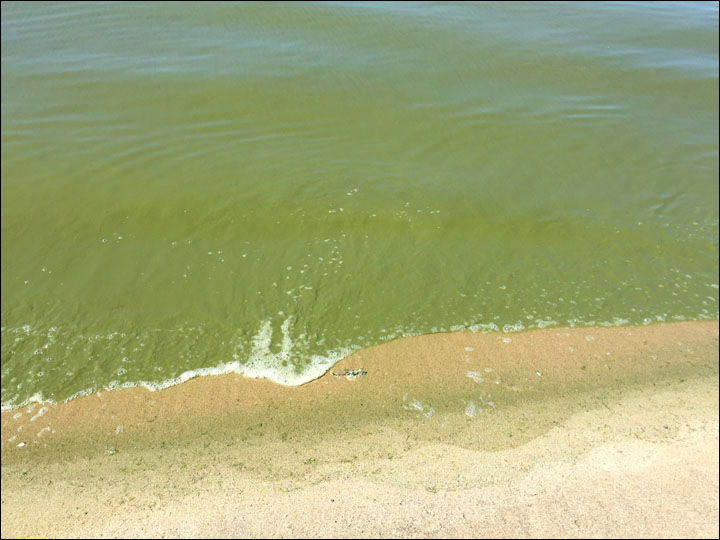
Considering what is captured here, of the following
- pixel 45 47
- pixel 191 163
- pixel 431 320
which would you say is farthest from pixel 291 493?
pixel 45 47

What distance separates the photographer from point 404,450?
3.82m

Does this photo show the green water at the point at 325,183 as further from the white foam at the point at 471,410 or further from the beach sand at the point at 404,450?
the white foam at the point at 471,410

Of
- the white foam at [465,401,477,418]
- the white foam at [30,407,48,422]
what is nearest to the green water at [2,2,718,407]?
the white foam at [30,407,48,422]

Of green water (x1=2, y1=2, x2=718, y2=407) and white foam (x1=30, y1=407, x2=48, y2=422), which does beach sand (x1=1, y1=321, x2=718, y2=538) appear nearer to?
white foam (x1=30, y1=407, x2=48, y2=422)

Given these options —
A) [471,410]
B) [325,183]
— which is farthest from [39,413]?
[325,183]

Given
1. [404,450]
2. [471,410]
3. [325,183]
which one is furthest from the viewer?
[325,183]

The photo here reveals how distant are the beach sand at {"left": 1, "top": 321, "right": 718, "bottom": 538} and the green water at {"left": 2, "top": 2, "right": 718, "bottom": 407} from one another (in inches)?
12.8

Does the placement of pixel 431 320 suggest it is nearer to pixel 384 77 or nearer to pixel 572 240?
pixel 572 240

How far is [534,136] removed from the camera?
738 centimetres

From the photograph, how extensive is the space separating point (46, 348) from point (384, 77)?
6.33 m

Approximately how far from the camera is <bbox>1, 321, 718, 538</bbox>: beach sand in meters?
3.44

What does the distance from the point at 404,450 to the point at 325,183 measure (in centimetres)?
362

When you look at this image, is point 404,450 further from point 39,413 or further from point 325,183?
point 325,183

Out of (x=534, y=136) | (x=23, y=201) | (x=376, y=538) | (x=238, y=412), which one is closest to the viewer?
(x=376, y=538)
